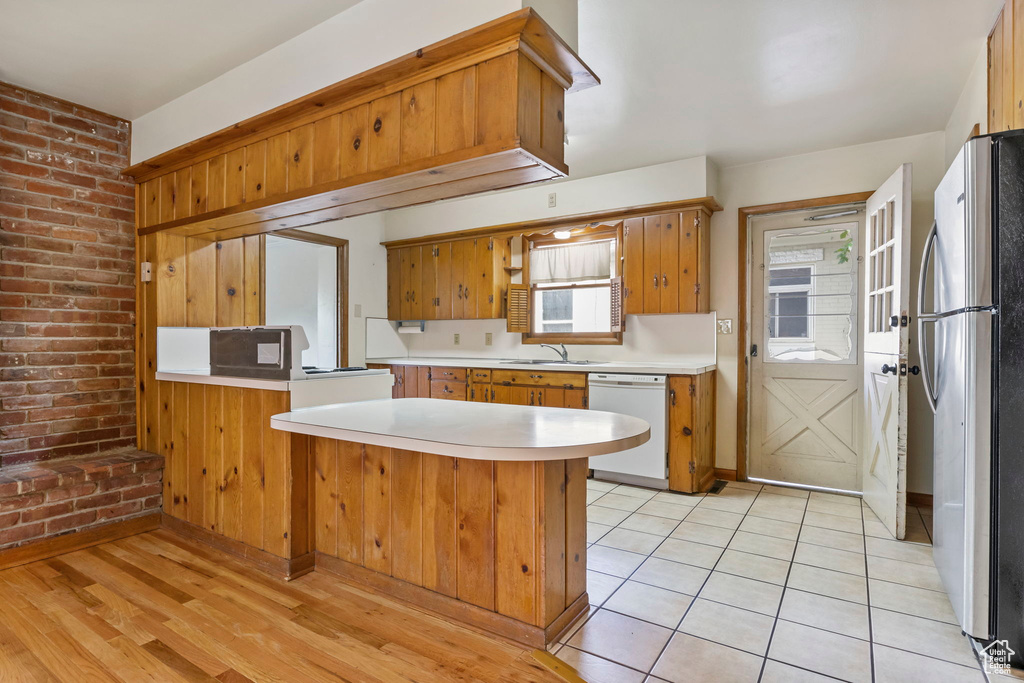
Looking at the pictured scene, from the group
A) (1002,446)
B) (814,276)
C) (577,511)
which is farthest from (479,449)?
(814,276)

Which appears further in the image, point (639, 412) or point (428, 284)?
point (428, 284)

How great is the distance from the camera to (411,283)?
5469 millimetres

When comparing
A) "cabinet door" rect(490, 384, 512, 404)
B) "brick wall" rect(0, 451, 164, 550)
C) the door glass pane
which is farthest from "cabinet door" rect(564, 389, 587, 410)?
"brick wall" rect(0, 451, 164, 550)

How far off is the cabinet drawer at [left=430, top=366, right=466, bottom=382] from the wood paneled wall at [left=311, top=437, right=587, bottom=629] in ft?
7.53

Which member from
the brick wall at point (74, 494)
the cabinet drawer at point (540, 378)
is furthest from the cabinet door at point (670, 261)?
the brick wall at point (74, 494)

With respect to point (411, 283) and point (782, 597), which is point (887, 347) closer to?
point (782, 597)

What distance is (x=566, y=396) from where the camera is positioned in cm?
415

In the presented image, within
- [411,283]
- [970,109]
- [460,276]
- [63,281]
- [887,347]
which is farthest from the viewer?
[411,283]

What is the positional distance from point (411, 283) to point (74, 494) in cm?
331

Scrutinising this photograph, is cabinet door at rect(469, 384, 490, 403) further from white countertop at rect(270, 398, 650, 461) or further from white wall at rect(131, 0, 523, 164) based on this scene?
white wall at rect(131, 0, 523, 164)

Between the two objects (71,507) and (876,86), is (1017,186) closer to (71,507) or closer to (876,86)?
(876,86)

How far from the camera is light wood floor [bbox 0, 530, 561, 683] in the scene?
5.61 ft

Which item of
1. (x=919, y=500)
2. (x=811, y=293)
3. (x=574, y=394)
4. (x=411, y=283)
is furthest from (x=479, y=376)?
(x=919, y=500)

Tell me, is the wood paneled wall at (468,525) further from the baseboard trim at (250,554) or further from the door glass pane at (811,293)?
the door glass pane at (811,293)
